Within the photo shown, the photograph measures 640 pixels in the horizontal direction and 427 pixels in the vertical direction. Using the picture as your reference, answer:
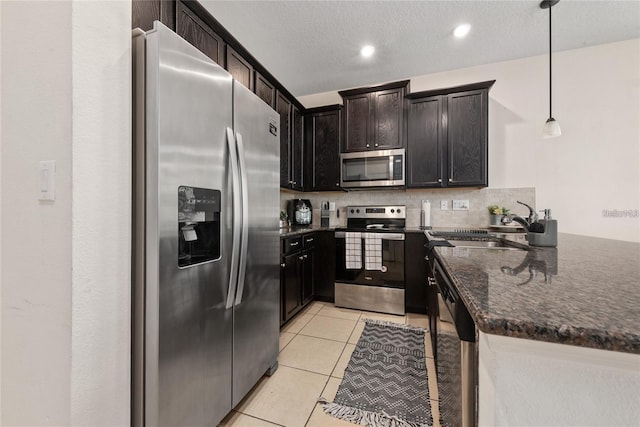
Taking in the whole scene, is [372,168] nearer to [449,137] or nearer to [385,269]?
[449,137]

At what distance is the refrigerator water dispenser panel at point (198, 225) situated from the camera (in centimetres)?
102

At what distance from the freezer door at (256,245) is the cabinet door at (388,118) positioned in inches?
64.5

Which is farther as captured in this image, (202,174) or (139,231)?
(202,174)

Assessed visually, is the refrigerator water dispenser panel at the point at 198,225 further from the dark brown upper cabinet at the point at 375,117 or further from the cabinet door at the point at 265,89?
the dark brown upper cabinet at the point at 375,117

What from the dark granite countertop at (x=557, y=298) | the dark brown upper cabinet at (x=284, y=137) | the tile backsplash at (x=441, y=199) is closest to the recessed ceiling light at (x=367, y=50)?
the dark brown upper cabinet at (x=284, y=137)

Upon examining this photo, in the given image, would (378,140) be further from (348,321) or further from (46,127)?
(46,127)

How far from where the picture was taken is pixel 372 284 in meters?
2.81

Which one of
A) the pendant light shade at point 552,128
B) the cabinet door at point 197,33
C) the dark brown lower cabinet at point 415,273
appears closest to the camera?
the cabinet door at point 197,33

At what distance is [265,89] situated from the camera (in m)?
2.48

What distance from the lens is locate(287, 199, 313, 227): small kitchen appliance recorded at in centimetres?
335

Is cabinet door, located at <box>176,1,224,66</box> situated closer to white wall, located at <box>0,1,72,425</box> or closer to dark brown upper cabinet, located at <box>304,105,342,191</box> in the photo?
white wall, located at <box>0,1,72,425</box>

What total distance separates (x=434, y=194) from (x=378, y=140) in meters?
0.99

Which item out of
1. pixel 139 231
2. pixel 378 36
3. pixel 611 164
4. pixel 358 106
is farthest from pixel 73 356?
pixel 611 164

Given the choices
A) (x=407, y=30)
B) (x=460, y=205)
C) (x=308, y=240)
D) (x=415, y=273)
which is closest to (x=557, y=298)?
(x=415, y=273)
